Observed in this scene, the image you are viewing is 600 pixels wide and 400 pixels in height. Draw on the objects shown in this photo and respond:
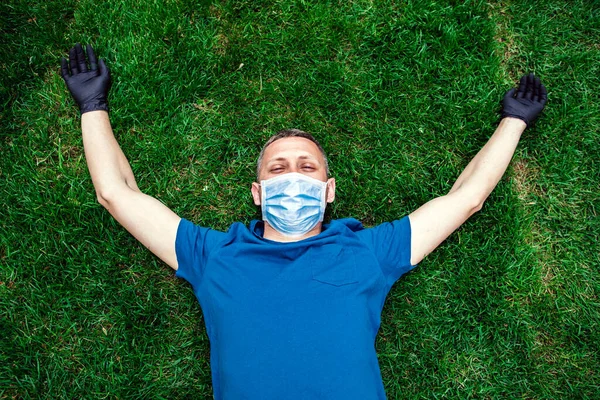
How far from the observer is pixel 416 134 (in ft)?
13.9

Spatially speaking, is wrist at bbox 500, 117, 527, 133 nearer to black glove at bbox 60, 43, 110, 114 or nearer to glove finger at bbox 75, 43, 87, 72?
black glove at bbox 60, 43, 110, 114

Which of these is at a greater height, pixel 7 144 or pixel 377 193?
pixel 7 144

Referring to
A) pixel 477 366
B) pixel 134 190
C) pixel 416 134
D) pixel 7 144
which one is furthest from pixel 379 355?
pixel 7 144

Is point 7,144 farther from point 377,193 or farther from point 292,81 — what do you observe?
point 377,193

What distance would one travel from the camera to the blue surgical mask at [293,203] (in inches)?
137

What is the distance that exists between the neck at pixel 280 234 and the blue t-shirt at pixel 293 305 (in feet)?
0.36

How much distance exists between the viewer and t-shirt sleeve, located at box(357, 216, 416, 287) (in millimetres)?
3465

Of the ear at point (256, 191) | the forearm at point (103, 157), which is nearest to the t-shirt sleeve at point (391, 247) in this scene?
the ear at point (256, 191)

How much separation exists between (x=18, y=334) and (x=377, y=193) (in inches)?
137

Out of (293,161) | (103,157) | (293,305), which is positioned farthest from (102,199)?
(293,305)

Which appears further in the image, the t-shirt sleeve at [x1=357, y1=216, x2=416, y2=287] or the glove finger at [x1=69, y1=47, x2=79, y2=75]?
the glove finger at [x1=69, y1=47, x2=79, y2=75]

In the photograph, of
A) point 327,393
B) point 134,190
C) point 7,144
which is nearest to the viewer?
point 327,393

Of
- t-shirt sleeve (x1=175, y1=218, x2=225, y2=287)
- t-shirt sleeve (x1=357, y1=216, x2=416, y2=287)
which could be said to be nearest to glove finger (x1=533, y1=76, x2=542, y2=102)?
t-shirt sleeve (x1=357, y1=216, x2=416, y2=287)

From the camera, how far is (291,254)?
10.8ft
